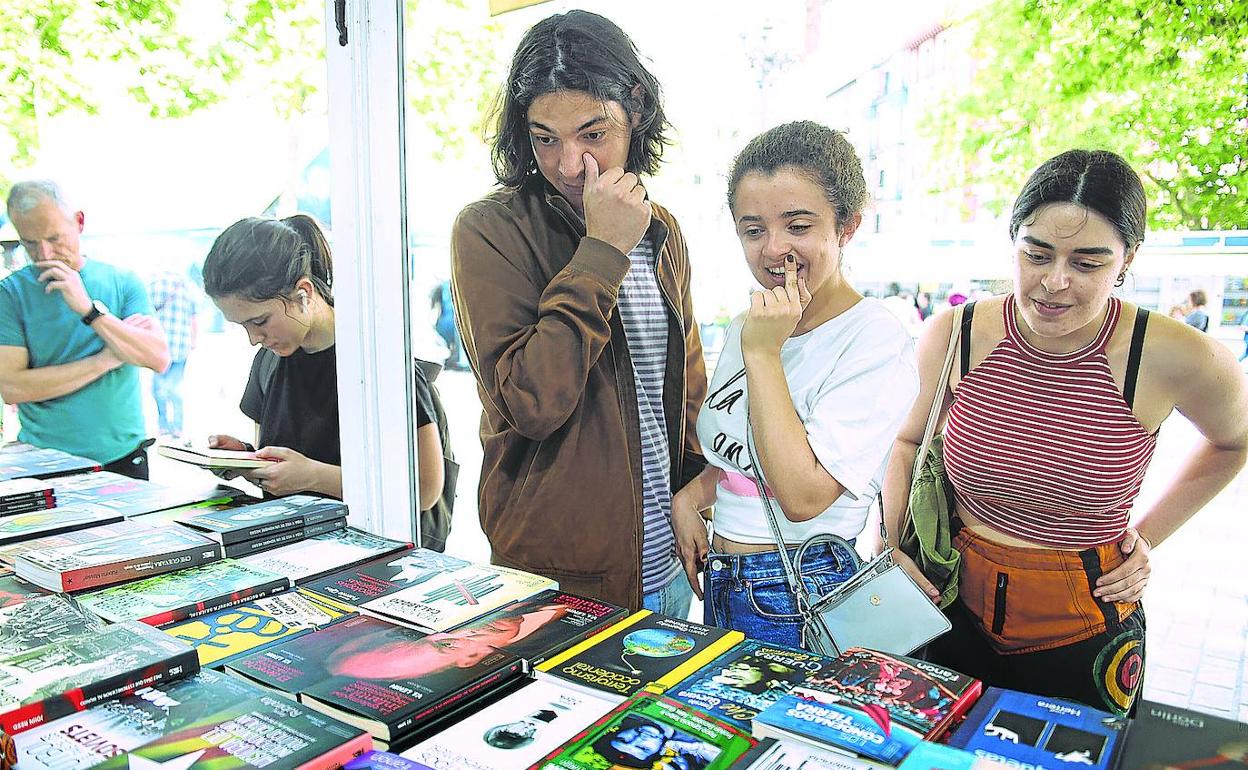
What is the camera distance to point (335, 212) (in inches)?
Result: 92.1

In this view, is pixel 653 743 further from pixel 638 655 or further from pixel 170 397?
pixel 170 397

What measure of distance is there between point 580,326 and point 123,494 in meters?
1.17

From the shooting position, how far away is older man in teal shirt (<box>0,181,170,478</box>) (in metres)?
2.88

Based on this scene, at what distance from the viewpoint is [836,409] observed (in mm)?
1360

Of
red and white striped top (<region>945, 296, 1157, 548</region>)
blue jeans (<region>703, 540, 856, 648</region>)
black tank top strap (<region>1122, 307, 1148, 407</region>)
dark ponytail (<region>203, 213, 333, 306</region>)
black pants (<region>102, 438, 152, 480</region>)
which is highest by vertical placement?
dark ponytail (<region>203, 213, 333, 306</region>)

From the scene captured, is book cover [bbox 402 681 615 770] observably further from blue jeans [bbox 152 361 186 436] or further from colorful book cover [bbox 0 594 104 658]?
blue jeans [bbox 152 361 186 436]

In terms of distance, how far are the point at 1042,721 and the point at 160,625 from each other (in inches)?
44.7

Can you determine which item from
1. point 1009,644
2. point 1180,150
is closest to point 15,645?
point 1009,644

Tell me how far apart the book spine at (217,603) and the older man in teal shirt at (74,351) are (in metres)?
1.95

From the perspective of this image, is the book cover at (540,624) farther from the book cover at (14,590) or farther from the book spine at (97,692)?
the book cover at (14,590)

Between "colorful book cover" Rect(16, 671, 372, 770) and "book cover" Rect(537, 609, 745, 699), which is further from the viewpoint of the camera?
"book cover" Rect(537, 609, 745, 699)

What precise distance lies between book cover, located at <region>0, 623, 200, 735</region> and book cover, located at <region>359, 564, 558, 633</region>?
269mm

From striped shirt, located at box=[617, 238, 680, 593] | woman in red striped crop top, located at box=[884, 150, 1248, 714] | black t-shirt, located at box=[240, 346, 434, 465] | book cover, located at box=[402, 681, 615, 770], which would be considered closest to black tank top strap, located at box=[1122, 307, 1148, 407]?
woman in red striped crop top, located at box=[884, 150, 1248, 714]

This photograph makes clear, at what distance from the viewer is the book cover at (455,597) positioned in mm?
1199
